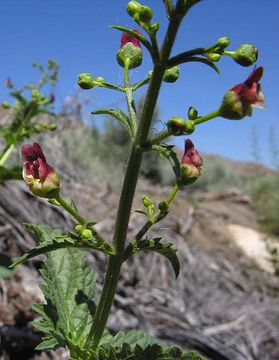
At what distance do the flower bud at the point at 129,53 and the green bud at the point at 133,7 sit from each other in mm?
284

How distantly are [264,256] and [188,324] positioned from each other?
12.3 ft

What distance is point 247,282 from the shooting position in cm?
508

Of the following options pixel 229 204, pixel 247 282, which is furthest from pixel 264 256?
pixel 229 204

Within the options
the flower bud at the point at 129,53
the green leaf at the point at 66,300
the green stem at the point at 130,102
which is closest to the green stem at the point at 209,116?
the green stem at the point at 130,102

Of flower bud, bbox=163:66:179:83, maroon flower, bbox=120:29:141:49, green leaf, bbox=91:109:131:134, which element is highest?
maroon flower, bbox=120:29:141:49

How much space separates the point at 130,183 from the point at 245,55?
0.50 metres

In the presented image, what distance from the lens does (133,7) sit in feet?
4.39

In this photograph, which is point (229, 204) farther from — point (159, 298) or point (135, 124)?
point (135, 124)

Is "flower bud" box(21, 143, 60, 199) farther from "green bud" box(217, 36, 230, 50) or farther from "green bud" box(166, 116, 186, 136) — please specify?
"green bud" box(217, 36, 230, 50)

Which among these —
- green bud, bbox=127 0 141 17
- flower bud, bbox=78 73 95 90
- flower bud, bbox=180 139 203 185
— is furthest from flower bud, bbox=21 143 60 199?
green bud, bbox=127 0 141 17

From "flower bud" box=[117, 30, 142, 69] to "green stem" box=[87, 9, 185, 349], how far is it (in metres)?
0.35

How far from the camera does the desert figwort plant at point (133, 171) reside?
1.31m

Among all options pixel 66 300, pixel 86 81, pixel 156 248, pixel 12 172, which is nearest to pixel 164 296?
pixel 12 172

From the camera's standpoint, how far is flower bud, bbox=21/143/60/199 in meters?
1.43
